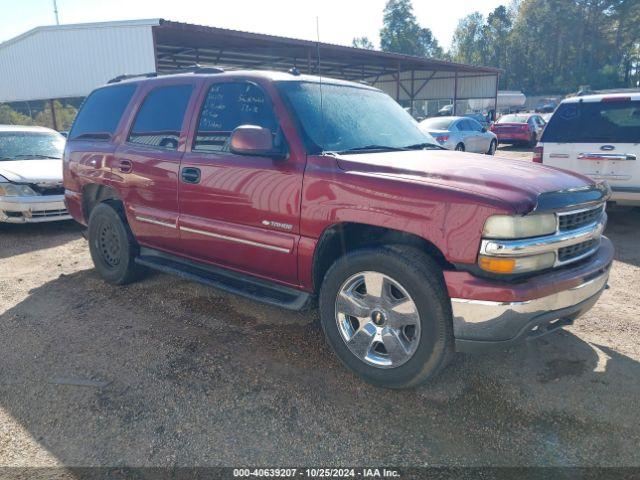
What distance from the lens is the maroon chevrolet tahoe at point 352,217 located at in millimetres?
2539

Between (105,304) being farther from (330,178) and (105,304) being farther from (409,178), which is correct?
(409,178)

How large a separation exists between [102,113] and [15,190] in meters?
2.95

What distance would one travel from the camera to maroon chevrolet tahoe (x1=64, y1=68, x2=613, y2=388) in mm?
2539

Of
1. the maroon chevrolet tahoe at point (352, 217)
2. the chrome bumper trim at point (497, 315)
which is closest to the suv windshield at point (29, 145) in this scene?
the maroon chevrolet tahoe at point (352, 217)

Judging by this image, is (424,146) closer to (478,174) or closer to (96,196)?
(478,174)

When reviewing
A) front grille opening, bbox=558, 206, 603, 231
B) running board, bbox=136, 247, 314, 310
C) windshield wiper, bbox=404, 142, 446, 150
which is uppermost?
windshield wiper, bbox=404, 142, 446, 150

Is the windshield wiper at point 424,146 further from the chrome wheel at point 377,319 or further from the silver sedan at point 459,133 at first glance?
the silver sedan at point 459,133

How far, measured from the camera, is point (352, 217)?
9.51ft

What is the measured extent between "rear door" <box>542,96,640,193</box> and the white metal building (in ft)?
34.5

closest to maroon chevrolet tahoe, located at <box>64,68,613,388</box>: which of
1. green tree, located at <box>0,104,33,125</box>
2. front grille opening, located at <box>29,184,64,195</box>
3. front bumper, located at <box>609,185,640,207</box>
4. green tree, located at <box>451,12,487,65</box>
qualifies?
front grille opening, located at <box>29,184,64,195</box>

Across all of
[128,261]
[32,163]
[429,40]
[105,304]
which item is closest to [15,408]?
[105,304]

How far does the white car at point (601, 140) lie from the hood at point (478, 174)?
367cm

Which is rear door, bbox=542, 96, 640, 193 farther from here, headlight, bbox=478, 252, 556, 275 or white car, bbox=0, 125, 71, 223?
white car, bbox=0, 125, 71, 223

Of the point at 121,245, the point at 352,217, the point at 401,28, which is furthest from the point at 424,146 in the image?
the point at 401,28
